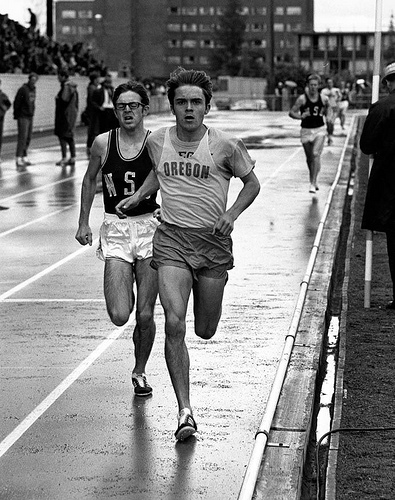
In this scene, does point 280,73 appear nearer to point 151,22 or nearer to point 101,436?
point 151,22

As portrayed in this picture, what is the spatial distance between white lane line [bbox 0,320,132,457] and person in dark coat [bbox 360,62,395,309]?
229cm

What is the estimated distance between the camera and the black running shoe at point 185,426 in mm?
6730

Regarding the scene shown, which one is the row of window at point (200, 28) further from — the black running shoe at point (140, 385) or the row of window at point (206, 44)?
the black running shoe at point (140, 385)

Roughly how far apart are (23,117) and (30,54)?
17.7 m

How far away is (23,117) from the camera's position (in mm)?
28188

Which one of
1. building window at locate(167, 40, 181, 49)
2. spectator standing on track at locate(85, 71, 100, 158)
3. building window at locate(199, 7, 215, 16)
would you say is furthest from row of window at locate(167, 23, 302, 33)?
spectator standing on track at locate(85, 71, 100, 158)

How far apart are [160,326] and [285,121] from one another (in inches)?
1691

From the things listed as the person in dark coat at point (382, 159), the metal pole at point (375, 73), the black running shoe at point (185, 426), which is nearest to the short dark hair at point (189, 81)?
the black running shoe at point (185, 426)

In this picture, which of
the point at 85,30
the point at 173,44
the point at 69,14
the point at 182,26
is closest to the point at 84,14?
the point at 69,14

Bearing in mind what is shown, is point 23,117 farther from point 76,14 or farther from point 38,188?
point 76,14

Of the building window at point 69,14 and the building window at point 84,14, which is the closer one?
the building window at point 84,14

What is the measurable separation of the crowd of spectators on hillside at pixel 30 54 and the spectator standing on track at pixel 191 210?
115 ft

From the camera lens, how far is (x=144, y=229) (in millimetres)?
7773

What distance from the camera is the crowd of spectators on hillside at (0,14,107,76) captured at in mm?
42344
